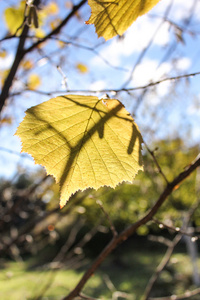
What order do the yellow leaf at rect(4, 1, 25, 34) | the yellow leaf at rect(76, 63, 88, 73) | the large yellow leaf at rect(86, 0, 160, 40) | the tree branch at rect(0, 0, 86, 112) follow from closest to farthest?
the large yellow leaf at rect(86, 0, 160, 40) → the tree branch at rect(0, 0, 86, 112) → the yellow leaf at rect(4, 1, 25, 34) → the yellow leaf at rect(76, 63, 88, 73)

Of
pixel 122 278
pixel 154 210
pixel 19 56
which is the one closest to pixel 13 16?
pixel 19 56

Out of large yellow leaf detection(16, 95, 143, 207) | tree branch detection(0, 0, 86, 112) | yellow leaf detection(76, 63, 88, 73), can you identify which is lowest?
large yellow leaf detection(16, 95, 143, 207)

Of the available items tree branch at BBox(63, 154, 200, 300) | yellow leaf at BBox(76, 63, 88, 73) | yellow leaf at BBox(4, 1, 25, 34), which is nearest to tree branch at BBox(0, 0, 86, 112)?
yellow leaf at BBox(4, 1, 25, 34)

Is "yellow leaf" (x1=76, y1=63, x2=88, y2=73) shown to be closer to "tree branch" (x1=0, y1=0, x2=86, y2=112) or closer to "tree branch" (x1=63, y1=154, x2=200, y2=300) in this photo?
"tree branch" (x1=0, y1=0, x2=86, y2=112)

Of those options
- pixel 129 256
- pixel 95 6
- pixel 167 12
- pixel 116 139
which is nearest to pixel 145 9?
pixel 95 6

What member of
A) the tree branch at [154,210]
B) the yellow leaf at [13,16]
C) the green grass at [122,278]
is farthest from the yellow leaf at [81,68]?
the green grass at [122,278]

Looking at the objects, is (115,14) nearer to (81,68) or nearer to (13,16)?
(13,16)
